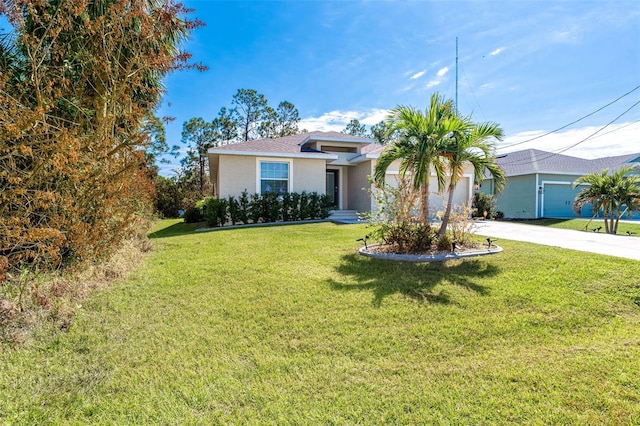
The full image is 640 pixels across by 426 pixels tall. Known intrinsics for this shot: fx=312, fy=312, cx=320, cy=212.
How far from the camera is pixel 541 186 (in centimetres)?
2214

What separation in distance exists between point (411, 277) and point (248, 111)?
117 feet

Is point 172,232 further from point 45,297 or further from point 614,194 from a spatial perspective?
point 614,194

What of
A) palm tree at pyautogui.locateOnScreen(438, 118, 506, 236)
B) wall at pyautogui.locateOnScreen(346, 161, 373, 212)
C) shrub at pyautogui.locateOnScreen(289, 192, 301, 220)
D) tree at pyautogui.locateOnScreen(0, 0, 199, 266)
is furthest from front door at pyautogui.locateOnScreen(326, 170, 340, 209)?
tree at pyautogui.locateOnScreen(0, 0, 199, 266)

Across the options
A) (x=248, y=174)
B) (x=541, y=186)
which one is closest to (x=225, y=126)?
(x=248, y=174)

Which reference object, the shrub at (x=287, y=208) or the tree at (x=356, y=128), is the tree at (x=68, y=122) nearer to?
the shrub at (x=287, y=208)

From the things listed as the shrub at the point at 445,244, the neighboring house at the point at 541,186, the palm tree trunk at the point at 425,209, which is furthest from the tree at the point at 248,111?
the shrub at the point at 445,244

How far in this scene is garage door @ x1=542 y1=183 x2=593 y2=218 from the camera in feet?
74.0

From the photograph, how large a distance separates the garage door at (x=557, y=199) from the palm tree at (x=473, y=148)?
19.1 meters

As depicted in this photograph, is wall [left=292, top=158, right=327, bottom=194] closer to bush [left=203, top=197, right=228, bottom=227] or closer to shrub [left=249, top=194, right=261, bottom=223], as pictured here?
shrub [left=249, top=194, right=261, bottom=223]

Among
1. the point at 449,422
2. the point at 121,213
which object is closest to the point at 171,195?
the point at 121,213

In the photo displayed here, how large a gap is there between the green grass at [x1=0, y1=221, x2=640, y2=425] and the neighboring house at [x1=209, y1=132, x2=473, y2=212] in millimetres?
8275

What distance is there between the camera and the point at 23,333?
370 centimetres

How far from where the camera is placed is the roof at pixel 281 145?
1484 centimetres

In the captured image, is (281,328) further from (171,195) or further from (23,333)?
(171,195)
